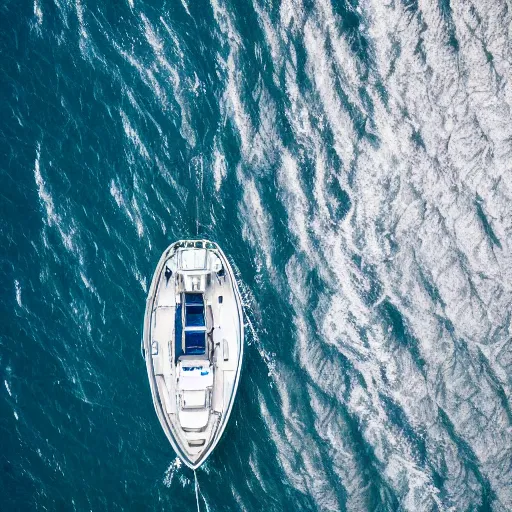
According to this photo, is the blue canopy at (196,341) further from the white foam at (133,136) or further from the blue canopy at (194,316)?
the white foam at (133,136)

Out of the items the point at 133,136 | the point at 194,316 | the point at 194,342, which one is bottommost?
the point at 194,342

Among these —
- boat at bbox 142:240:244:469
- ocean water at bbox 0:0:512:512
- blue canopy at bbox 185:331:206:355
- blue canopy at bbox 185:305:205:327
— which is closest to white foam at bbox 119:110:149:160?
ocean water at bbox 0:0:512:512

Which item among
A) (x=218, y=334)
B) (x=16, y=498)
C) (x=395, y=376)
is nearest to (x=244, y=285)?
(x=218, y=334)

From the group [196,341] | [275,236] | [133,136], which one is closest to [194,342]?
[196,341]

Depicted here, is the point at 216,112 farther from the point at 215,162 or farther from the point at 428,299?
the point at 428,299

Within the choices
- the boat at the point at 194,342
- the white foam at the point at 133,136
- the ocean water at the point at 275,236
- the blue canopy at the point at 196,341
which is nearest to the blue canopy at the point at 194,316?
the boat at the point at 194,342

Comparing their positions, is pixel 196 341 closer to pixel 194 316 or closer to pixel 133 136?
pixel 194 316
